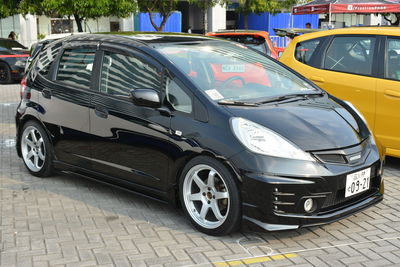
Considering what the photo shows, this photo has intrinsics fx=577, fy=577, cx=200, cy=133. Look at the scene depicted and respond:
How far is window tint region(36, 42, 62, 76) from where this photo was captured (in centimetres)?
627

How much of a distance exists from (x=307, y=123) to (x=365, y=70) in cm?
255

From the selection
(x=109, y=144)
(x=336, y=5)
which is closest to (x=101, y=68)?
(x=109, y=144)

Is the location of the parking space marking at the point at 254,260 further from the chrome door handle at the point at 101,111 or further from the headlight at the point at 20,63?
the headlight at the point at 20,63

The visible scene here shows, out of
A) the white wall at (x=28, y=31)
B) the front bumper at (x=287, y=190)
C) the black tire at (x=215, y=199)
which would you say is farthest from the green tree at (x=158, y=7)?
the front bumper at (x=287, y=190)

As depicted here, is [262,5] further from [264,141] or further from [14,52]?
[264,141]

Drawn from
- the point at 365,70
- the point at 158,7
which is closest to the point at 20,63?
the point at 158,7

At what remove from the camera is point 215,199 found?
4555mm

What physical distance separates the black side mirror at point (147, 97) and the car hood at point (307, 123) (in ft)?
2.06

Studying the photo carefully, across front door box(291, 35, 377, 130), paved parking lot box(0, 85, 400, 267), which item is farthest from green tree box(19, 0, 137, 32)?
paved parking lot box(0, 85, 400, 267)

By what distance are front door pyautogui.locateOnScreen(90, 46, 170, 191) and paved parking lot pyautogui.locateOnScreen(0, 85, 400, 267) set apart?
387 millimetres

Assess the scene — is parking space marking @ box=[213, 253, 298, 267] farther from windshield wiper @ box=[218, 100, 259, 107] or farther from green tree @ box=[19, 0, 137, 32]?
green tree @ box=[19, 0, 137, 32]

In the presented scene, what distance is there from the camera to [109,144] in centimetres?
535

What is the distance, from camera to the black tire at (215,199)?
437cm

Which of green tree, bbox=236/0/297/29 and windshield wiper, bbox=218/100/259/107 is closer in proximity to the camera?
windshield wiper, bbox=218/100/259/107
